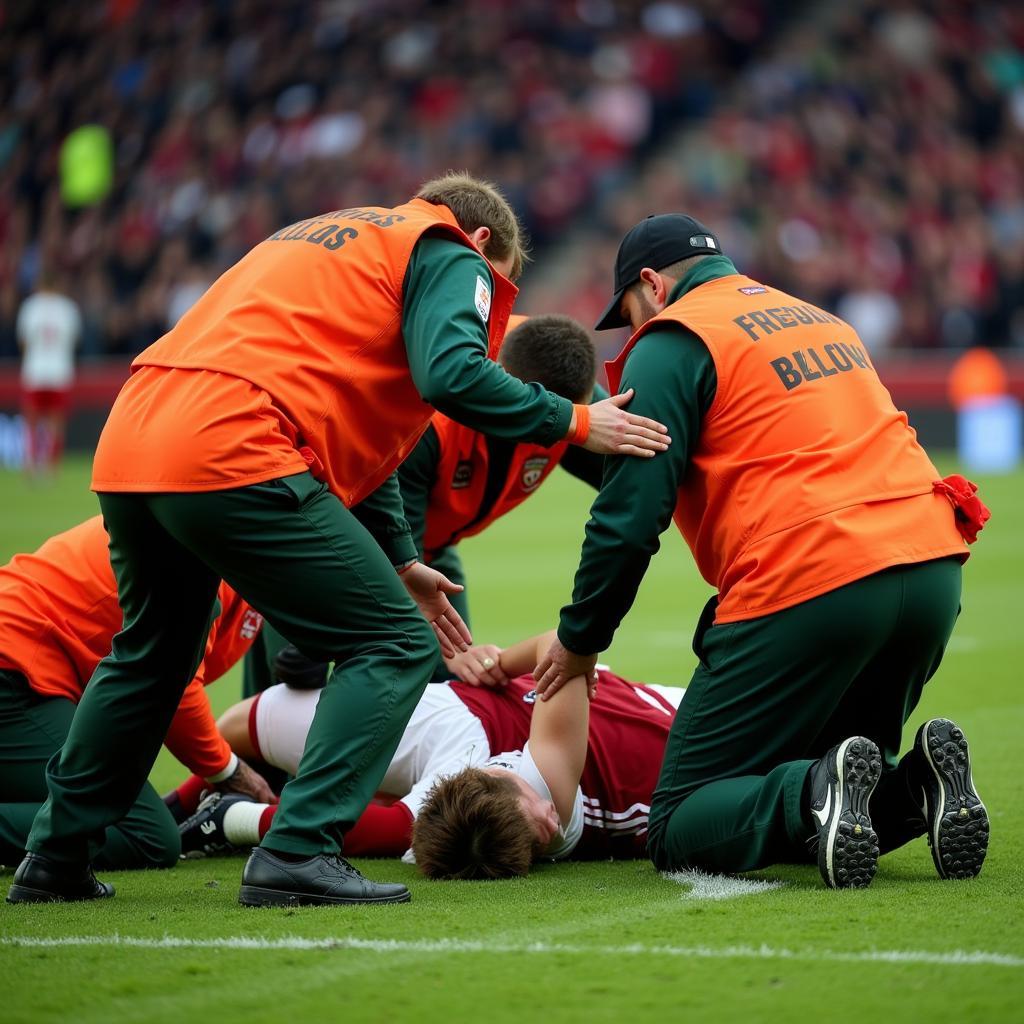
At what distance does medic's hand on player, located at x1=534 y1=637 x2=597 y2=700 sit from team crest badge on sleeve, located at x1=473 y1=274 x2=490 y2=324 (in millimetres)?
999

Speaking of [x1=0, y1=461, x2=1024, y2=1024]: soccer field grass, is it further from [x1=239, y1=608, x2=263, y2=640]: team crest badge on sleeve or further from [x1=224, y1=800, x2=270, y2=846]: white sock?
[x1=239, y1=608, x2=263, y2=640]: team crest badge on sleeve

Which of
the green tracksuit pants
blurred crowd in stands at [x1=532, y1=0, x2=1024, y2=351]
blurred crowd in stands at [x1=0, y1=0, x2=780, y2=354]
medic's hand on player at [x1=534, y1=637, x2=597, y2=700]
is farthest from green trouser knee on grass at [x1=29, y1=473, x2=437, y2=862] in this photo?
blurred crowd in stands at [x1=0, y1=0, x2=780, y2=354]

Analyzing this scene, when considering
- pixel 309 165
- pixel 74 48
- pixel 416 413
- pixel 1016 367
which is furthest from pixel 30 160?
pixel 416 413

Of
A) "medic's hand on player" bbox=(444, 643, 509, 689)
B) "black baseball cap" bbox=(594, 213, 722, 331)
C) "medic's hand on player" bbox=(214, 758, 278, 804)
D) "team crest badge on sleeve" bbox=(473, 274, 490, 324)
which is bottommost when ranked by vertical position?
"medic's hand on player" bbox=(214, 758, 278, 804)

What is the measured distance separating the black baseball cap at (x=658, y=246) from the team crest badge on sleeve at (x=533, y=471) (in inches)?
56.8

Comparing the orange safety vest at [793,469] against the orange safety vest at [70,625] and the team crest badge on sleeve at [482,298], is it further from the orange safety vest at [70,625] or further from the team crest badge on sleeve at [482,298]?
the orange safety vest at [70,625]

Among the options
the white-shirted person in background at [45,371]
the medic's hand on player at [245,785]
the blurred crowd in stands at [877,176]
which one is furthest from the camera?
the blurred crowd in stands at [877,176]

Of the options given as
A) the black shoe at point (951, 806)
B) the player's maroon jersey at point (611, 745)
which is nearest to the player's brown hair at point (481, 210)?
the player's maroon jersey at point (611, 745)

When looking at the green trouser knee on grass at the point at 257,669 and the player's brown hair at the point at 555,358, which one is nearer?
the player's brown hair at the point at 555,358

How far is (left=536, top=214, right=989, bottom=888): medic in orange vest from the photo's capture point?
4.23 m

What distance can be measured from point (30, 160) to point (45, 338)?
8331 mm

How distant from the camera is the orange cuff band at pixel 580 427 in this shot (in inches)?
167

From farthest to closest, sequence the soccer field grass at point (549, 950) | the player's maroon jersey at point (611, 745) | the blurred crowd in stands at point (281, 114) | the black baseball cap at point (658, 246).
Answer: the blurred crowd in stands at point (281, 114)
the player's maroon jersey at point (611, 745)
the black baseball cap at point (658, 246)
the soccer field grass at point (549, 950)

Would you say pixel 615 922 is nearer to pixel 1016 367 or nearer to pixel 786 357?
pixel 786 357
